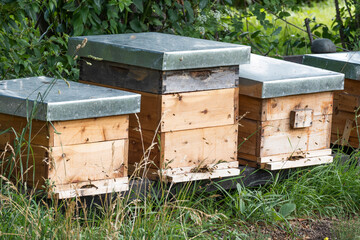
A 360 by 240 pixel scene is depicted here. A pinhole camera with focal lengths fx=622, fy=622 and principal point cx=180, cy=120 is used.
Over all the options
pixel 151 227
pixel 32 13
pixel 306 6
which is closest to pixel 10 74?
pixel 32 13

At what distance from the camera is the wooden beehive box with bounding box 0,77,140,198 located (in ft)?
8.83

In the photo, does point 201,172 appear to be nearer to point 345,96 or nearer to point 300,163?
point 300,163

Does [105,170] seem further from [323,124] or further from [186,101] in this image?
[323,124]

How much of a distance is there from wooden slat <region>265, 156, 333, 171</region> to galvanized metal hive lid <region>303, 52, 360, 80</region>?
639 millimetres

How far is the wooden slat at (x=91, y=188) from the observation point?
2732mm

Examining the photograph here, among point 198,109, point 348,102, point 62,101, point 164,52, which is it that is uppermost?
point 164,52

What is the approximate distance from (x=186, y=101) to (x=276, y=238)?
0.82 m

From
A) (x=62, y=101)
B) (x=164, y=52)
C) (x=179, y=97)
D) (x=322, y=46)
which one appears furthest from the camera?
(x=322, y=46)

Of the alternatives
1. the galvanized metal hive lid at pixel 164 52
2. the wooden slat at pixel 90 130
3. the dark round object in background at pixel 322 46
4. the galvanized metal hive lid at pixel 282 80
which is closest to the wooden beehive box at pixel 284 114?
the galvanized metal hive lid at pixel 282 80

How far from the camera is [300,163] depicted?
356 centimetres

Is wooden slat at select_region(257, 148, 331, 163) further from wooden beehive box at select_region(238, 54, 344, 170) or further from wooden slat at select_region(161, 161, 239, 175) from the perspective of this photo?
wooden slat at select_region(161, 161, 239, 175)

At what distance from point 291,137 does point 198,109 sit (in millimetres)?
683

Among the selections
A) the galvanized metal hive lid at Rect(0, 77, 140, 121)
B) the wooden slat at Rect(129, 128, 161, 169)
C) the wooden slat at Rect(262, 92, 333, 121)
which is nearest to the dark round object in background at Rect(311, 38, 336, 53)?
the wooden slat at Rect(262, 92, 333, 121)

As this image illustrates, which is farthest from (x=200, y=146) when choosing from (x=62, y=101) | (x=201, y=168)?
(x=62, y=101)
